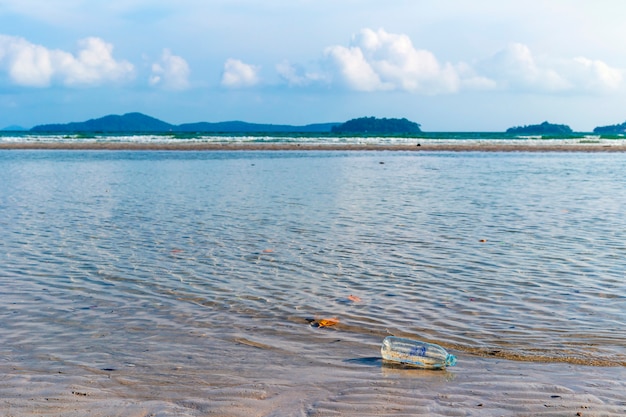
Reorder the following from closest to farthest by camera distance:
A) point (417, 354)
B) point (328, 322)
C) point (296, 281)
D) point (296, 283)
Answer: point (417, 354) < point (328, 322) < point (296, 283) < point (296, 281)

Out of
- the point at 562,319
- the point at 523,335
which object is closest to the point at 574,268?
the point at 562,319

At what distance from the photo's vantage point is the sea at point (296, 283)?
5.50m

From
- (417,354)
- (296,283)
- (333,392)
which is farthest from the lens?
(296,283)

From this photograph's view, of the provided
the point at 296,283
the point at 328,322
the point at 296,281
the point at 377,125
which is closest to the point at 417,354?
the point at 328,322

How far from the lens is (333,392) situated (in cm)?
459

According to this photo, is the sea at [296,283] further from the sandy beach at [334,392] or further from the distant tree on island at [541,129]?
the distant tree on island at [541,129]

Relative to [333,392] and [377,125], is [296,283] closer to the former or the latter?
[333,392]

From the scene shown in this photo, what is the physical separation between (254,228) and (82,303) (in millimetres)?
5349

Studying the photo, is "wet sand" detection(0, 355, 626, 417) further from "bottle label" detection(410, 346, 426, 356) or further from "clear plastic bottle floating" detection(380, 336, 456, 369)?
"bottle label" detection(410, 346, 426, 356)

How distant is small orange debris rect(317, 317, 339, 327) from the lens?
632 cm

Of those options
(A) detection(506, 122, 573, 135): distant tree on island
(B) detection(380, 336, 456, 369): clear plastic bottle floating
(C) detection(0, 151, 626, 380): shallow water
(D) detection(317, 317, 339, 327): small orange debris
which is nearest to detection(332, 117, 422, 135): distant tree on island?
(A) detection(506, 122, 573, 135): distant tree on island

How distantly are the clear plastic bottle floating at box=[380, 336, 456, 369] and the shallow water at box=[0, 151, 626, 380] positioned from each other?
0.17 meters

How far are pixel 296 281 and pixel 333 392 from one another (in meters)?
3.55

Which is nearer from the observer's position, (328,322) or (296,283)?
(328,322)
